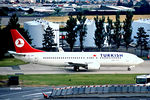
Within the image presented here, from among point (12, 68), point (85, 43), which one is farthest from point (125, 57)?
point (85, 43)

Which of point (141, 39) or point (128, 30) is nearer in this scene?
point (128, 30)

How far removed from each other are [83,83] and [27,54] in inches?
864

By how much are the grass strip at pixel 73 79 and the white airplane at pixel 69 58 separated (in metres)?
7.87

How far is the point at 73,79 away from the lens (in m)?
83.4

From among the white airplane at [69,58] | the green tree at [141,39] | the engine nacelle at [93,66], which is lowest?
the green tree at [141,39]

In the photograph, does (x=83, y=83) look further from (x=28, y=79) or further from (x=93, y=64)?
(x=93, y=64)

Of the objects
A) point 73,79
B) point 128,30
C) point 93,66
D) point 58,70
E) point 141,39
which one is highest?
point 73,79

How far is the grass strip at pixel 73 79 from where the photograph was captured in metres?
78.2

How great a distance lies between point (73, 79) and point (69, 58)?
14.8m

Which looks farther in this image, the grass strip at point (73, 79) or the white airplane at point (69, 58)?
the white airplane at point (69, 58)

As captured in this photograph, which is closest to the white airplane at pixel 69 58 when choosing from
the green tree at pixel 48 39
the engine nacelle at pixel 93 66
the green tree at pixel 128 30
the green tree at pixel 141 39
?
the engine nacelle at pixel 93 66

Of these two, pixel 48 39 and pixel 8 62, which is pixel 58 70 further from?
pixel 48 39

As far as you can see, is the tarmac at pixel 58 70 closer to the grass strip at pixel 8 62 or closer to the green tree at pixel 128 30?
the grass strip at pixel 8 62

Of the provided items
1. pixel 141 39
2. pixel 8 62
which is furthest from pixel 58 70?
pixel 141 39
